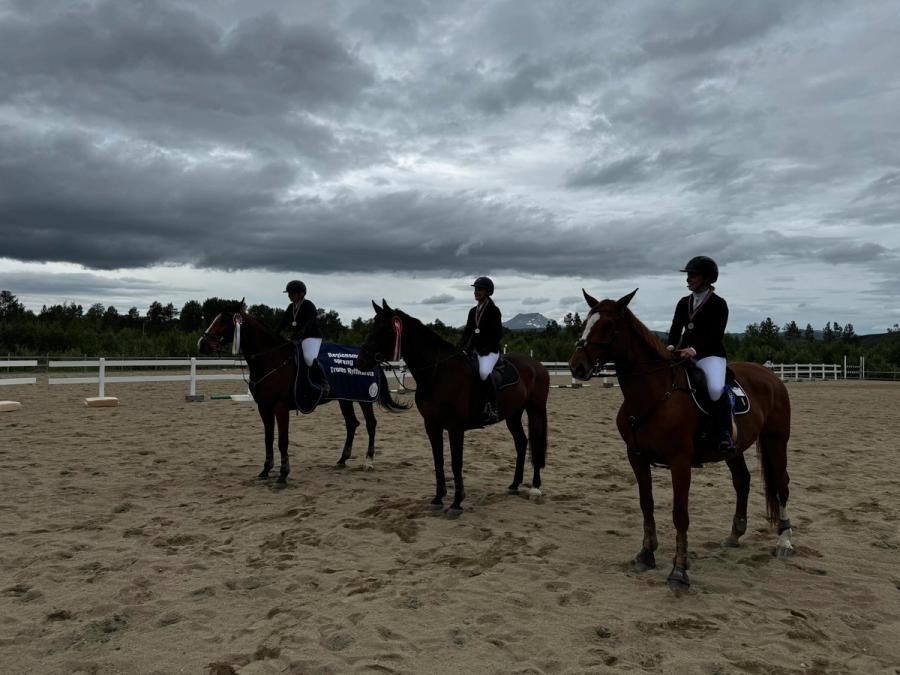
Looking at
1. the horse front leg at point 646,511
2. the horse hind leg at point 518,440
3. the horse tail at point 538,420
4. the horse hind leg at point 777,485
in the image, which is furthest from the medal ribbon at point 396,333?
the horse hind leg at point 777,485

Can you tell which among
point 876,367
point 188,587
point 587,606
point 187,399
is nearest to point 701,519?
point 587,606

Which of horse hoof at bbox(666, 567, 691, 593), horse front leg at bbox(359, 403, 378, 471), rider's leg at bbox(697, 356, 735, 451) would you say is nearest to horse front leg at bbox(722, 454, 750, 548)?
rider's leg at bbox(697, 356, 735, 451)

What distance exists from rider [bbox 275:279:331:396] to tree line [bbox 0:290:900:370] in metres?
11.2

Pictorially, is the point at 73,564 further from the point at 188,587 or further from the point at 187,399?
the point at 187,399

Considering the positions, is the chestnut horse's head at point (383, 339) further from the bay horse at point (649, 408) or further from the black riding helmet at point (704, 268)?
the black riding helmet at point (704, 268)

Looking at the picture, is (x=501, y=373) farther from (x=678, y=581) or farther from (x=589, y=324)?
(x=678, y=581)

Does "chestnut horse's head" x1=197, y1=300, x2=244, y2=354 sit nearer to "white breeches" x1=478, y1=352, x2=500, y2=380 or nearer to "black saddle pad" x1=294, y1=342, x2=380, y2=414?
"black saddle pad" x1=294, y1=342, x2=380, y2=414

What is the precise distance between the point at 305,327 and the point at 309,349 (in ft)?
1.11

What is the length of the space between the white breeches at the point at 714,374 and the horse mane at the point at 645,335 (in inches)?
12.3

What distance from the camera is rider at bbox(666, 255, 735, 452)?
4691 millimetres

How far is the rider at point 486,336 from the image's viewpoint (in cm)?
673

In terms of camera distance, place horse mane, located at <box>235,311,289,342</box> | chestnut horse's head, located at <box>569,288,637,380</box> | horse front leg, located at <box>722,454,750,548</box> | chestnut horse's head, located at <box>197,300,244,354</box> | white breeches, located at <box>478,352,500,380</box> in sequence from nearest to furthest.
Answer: chestnut horse's head, located at <box>569,288,637,380</box> → horse front leg, located at <box>722,454,750,548</box> → white breeches, located at <box>478,352,500,380</box> → chestnut horse's head, located at <box>197,300,244,354</box> → horse mane, located at <box>235,311,289,342</box>

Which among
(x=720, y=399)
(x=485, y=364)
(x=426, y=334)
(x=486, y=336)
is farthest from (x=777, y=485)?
(x=426, y=334)

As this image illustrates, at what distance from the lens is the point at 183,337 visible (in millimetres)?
39062
